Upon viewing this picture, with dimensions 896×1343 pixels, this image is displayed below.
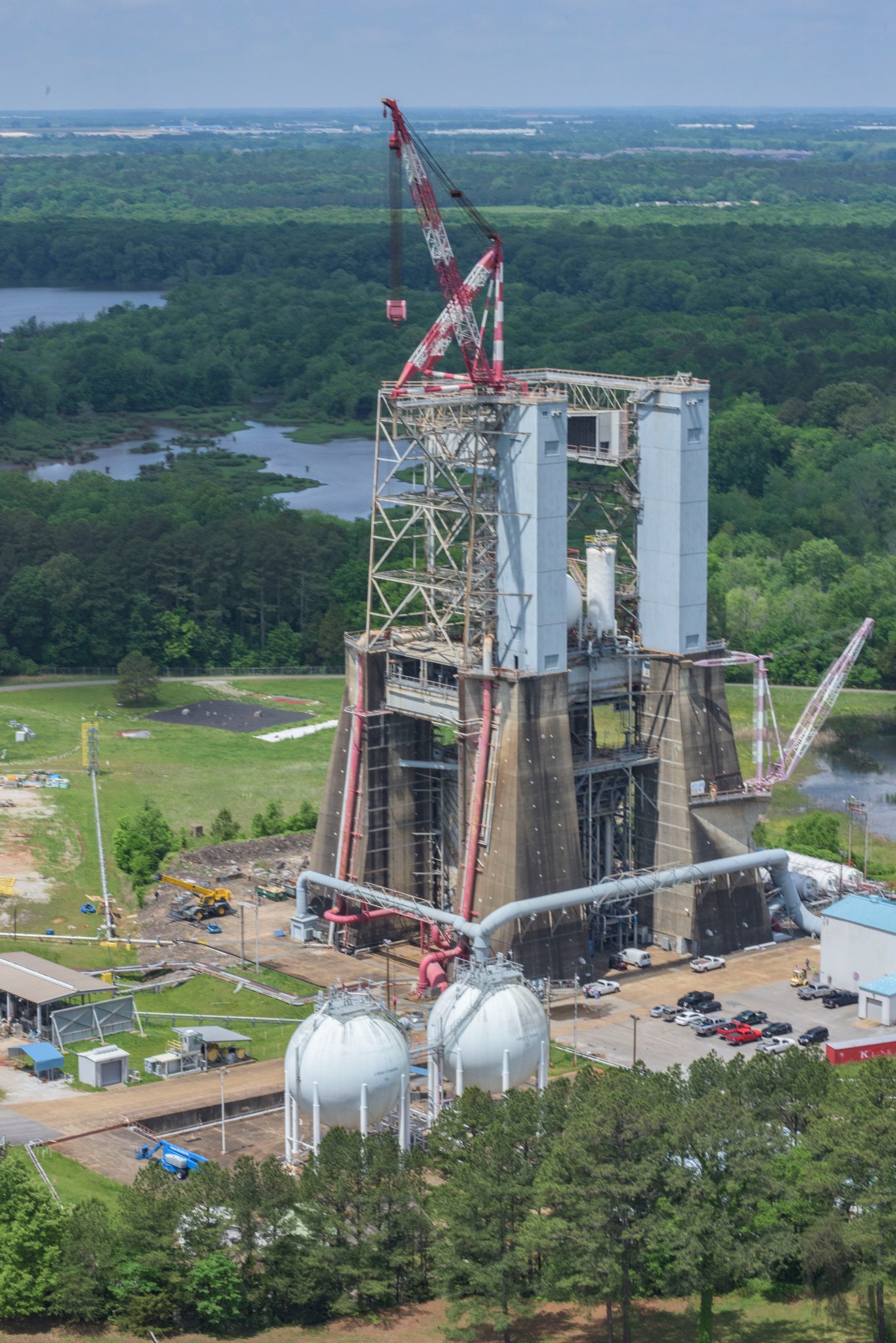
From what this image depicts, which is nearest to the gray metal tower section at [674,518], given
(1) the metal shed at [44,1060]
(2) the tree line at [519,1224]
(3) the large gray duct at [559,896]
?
(3) the large gray duct at [559,896]

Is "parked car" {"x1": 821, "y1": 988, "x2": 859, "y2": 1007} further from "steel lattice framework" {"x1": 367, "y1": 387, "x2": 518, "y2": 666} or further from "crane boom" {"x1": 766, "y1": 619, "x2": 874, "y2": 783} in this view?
"steel lattice framework" {"x1": 367, "y1": 387, "x2": 518, "y2": 666}

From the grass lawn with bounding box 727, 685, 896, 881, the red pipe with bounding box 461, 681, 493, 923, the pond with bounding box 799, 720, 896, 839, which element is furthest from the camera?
the pond with bounding box 799, 720, 896, 839

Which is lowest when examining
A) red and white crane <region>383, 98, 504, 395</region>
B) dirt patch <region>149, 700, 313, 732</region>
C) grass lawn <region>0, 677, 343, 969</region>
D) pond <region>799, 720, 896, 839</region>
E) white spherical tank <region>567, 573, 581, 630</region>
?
pond <region>799, 720, 896, 839</region>

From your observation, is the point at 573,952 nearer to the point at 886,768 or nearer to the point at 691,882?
the point at 691,882

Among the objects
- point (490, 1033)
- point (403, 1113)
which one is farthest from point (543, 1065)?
point (403, 1113)

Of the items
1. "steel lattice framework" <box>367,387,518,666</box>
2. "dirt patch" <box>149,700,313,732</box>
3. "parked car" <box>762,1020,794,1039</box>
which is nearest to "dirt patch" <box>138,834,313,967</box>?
"steel lattice framework" <box>367,387,518,666</box>

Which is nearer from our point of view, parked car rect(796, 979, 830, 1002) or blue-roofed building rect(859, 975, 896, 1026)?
blue-roofed building rect(859, 975, 896, 1026)
